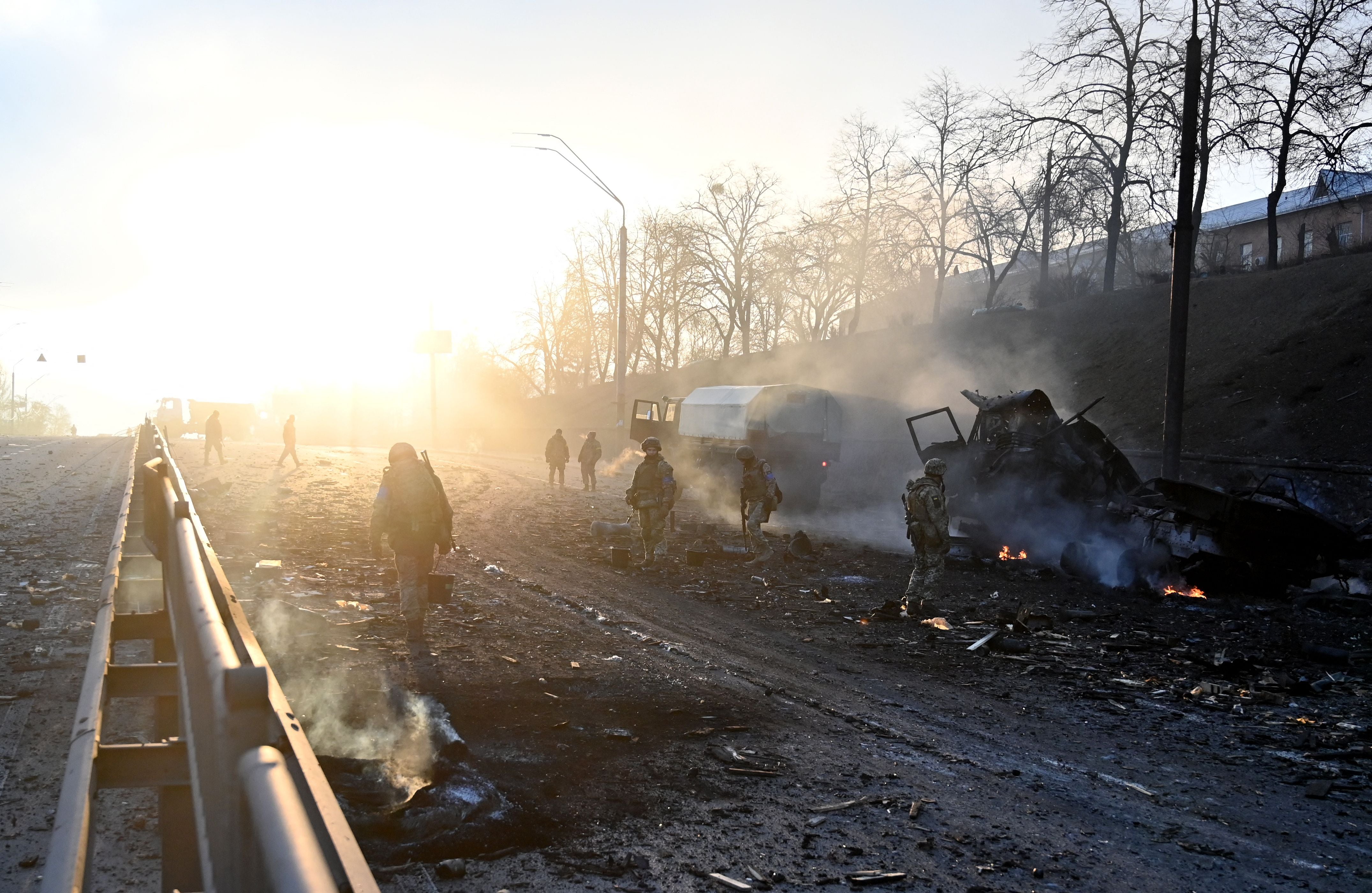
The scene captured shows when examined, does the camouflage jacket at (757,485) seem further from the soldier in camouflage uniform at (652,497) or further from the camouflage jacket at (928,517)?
the camouflage jacket at (928,517)

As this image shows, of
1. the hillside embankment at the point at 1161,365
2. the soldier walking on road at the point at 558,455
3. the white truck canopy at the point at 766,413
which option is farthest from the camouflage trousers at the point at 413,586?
the hillside embankment at the point at 1161,365

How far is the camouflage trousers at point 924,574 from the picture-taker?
10266mm

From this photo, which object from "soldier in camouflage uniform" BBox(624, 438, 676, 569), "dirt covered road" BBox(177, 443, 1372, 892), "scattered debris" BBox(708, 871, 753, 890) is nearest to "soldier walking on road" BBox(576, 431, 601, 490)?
"soldier in camouflage uniform" BBox(624, 438, 676, 569)

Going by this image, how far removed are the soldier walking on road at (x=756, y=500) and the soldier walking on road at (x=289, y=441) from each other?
52.6 ft

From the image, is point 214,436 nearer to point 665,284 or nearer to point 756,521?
point 756,521

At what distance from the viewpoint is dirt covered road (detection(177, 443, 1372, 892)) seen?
4105 mm

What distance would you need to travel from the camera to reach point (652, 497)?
1280 centimetres

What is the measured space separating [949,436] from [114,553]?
90.4 ft

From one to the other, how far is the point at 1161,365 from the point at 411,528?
23925mm

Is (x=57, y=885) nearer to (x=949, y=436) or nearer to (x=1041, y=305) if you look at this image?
(x=949, y=436)

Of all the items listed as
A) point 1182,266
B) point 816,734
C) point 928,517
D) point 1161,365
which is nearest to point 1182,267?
→ point 1182,266

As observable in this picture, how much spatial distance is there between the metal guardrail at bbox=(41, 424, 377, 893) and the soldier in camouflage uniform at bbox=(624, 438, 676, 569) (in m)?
7.15

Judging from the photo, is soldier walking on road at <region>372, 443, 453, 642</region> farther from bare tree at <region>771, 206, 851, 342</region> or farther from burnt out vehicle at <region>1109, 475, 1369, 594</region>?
bare tree at <region>771, 206, 851, 342</region>

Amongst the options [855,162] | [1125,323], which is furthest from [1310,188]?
[855,162]
